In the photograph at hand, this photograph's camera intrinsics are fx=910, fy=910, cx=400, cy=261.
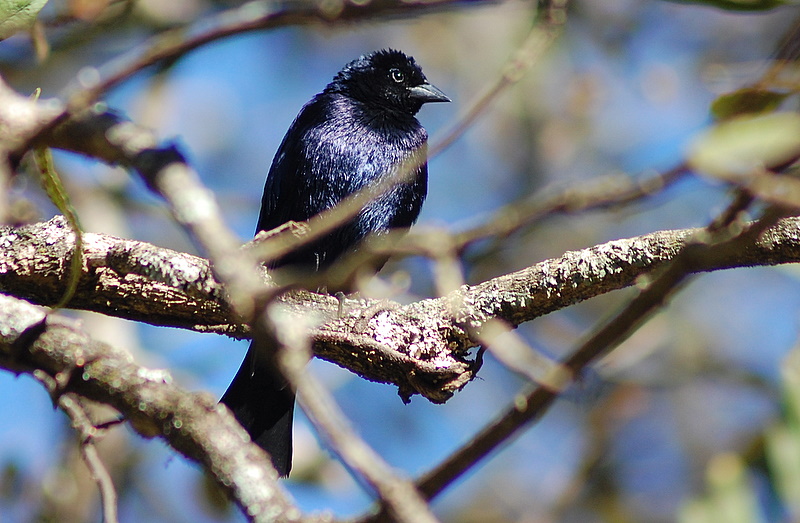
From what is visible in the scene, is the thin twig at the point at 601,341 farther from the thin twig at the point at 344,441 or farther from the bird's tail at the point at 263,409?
the bird's tail at the point at 263,409

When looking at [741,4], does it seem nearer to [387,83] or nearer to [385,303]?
[385,303]

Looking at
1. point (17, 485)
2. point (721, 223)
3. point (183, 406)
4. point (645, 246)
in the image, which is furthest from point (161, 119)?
point (721, 223)

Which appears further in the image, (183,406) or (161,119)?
(161,119)

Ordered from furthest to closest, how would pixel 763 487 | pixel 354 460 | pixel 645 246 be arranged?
pixel 763 487 < pixel 645 246 < pixel 354 460

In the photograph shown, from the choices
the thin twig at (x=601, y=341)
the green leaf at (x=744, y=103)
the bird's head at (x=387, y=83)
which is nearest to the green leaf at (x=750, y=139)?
the green leaf at (x=744, y=103)

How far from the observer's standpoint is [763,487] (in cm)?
586

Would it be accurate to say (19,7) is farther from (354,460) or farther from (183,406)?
(354,460)

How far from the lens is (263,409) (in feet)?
13.5

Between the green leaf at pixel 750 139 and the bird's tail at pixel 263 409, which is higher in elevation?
the green leaf at pixel 750 139

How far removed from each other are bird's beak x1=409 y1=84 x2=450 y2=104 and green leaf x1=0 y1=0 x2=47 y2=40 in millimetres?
3479

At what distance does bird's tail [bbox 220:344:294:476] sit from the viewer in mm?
4043

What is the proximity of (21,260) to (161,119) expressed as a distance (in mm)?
3320

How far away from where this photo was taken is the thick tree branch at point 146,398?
1.54 m

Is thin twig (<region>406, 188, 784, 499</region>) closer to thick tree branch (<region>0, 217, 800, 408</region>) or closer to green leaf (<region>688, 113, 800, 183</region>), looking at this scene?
green leaf (<region>688, 113, 800, 183</region>)
